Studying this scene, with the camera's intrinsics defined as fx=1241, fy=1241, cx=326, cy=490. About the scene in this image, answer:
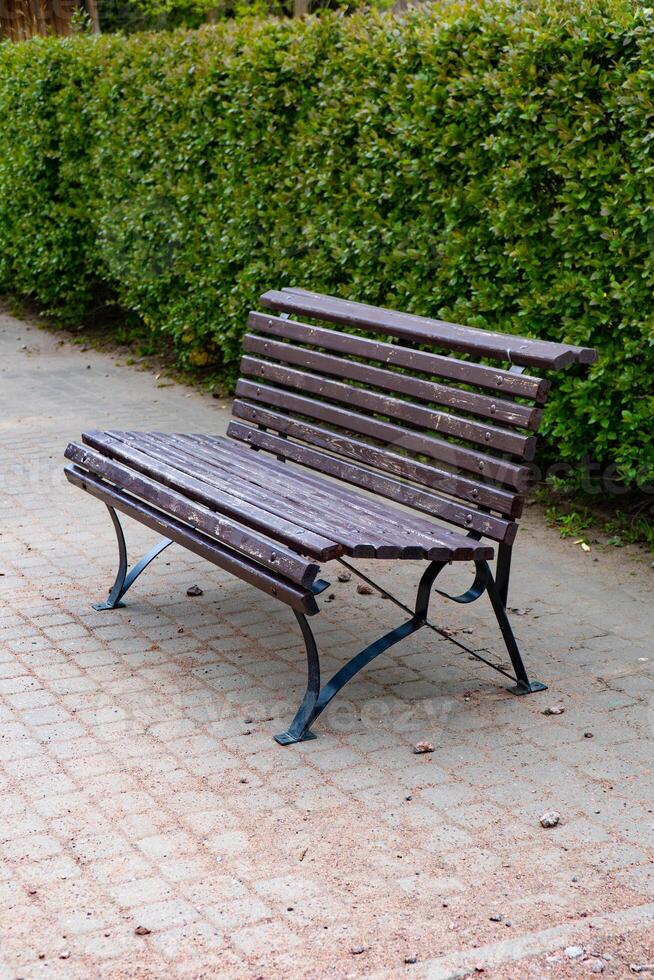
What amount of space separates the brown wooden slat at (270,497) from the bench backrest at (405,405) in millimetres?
281

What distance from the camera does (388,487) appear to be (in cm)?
454

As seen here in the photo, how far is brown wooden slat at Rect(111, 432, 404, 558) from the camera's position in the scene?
3717 mm

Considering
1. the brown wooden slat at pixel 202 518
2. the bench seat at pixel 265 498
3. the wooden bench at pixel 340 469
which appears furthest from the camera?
the wooden bench at pixel 340 469

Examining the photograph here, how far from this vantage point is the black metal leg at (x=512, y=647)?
4.21 m

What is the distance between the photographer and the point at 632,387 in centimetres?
557

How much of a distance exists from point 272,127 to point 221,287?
1230mm

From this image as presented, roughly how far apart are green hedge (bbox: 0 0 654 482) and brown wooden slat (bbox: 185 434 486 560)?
1.58 m

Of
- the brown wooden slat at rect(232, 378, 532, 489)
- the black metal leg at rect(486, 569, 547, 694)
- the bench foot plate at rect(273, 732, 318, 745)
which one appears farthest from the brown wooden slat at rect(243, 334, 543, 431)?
the bench foot plate at rect(273, 732, 318, 745)

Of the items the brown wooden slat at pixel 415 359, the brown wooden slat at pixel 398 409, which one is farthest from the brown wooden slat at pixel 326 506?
the brown wooden slat at pixel 415 359

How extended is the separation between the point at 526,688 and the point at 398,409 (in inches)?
43.6

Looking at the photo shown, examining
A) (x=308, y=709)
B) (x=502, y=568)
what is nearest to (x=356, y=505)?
(x=502, y=568)

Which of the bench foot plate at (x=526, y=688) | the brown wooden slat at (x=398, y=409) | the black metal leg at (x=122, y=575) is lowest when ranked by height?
the black metal leg at (x=122, y=575)

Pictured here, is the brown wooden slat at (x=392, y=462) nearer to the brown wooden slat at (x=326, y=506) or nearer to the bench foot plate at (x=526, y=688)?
the brown wooden slat at (x=326, y=506)

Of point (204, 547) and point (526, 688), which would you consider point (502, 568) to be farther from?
point (204, 547)
